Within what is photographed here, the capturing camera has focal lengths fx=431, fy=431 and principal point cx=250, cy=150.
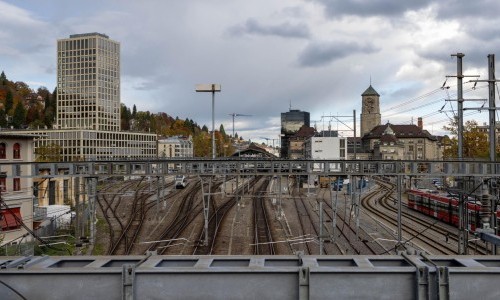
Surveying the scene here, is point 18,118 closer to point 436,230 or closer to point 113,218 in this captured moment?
point 113,218

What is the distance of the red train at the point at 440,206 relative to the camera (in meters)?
30.2

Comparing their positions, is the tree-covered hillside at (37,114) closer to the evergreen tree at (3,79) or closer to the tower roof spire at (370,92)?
the evergreen tree at (3,79)

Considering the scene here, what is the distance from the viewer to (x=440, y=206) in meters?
38.1

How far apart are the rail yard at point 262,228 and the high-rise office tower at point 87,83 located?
4387 cm

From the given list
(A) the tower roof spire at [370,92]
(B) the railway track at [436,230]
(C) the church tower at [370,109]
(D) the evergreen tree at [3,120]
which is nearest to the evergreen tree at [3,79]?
(D) the evergreen tree at [3,120]

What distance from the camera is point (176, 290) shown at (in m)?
5.36

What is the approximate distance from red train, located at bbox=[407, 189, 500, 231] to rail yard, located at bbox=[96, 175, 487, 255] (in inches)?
26.8

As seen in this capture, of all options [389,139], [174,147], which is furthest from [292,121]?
[389,139]

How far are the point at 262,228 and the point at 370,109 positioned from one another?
5334 inches

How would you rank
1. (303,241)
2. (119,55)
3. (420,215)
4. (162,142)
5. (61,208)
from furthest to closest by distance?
(162,142) < (119,55) < (420,215) < (61,208) < (303,241)

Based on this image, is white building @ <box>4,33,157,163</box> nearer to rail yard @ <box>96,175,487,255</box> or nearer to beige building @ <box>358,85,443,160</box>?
rail yard @ <box>96,175,487,255</box>

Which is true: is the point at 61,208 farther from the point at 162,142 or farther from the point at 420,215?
the point at 162,142

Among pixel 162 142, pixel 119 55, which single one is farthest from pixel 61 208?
pixel 162 142

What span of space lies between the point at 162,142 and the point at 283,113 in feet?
241
